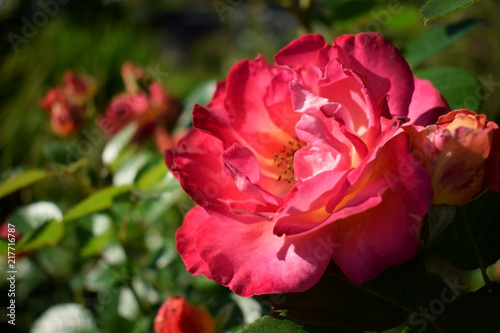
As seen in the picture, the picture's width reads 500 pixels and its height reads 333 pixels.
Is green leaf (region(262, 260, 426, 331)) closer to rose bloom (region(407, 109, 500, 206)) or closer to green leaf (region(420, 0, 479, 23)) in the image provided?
rose bloom (region(407, 109, 500, 206))

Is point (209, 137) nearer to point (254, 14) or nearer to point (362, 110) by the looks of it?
point (362, 110)

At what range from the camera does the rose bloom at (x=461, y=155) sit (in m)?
0.33

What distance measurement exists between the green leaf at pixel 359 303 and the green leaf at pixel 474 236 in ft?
0.21

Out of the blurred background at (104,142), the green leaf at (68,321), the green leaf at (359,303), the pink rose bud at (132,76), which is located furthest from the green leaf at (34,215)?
the green leaf at (359,303)

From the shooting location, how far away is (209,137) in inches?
17.5

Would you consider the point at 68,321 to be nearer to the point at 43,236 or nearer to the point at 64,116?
the point at 43,236

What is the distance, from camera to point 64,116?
3.83 ft

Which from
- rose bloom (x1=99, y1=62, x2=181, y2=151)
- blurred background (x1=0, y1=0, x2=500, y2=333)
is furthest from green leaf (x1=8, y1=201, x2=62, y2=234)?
rose bloom (x1=99, y1=62, x2=181, y2=151)

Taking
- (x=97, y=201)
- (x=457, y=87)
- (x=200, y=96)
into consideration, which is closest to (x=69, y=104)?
(x=200, y=96)

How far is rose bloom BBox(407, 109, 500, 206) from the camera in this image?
333 mm

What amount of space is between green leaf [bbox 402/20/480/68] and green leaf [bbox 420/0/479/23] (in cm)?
31

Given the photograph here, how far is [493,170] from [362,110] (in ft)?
0.35

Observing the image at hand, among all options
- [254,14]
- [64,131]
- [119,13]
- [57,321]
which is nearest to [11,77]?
[254,14]

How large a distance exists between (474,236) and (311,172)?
0.15m
